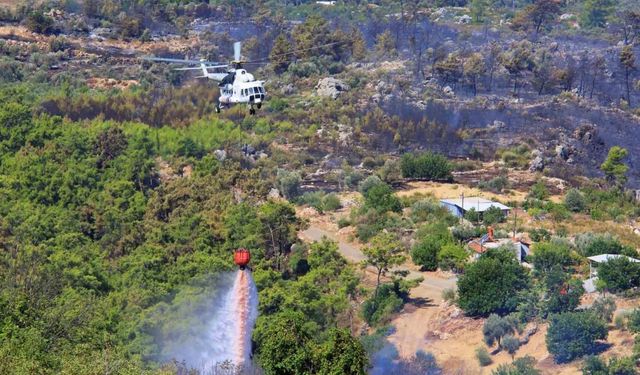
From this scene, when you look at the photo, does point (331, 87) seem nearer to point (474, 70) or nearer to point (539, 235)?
point (474, 70)

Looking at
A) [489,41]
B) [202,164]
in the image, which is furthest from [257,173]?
[489,41]

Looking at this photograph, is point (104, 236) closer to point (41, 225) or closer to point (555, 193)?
point (41, 225)

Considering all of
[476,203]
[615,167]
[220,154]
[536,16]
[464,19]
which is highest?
[476,203]

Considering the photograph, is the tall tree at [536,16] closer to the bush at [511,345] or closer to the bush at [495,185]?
the bush at [495,185]

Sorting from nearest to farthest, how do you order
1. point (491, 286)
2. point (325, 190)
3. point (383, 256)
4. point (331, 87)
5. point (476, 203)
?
point (491, 286) → point (383, 256) → point (476, 203) → point (325, 190) → point (331, 87)

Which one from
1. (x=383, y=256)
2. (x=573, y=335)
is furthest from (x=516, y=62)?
(x=573, y=335)
